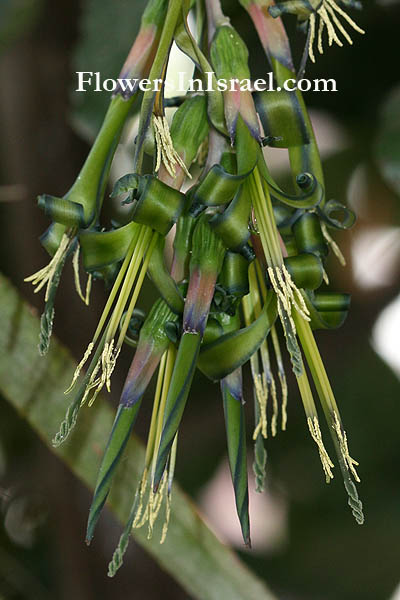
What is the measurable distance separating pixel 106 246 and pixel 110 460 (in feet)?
0.29

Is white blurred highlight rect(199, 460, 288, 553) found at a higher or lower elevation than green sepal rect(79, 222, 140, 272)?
lower

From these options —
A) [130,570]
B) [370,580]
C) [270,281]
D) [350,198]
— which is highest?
→ [270,281]

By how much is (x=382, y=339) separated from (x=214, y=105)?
543 millimetres

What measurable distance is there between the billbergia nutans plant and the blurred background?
0.94 ft

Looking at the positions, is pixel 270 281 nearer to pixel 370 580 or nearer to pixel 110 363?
pixel 110 363

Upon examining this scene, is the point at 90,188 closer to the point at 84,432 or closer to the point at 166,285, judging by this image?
the point at 166,285

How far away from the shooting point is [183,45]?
0.33 meters

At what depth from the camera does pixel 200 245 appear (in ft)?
1.05

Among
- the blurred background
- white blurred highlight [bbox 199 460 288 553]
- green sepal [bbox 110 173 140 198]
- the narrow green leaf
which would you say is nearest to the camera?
green sepal [bbox 110 173 140 198]

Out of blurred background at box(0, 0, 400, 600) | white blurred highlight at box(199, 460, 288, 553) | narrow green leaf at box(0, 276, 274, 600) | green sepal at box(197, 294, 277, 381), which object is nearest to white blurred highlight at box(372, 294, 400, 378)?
blurred background at box(0, 0, 400, 600)

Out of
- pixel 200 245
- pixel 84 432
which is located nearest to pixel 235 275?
pixel 200 245

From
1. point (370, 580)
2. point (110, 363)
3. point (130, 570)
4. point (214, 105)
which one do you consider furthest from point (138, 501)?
point (370, 580)

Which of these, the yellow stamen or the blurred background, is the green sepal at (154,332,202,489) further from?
the blurred background

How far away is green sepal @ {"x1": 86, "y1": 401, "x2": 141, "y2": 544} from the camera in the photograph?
0.30m
